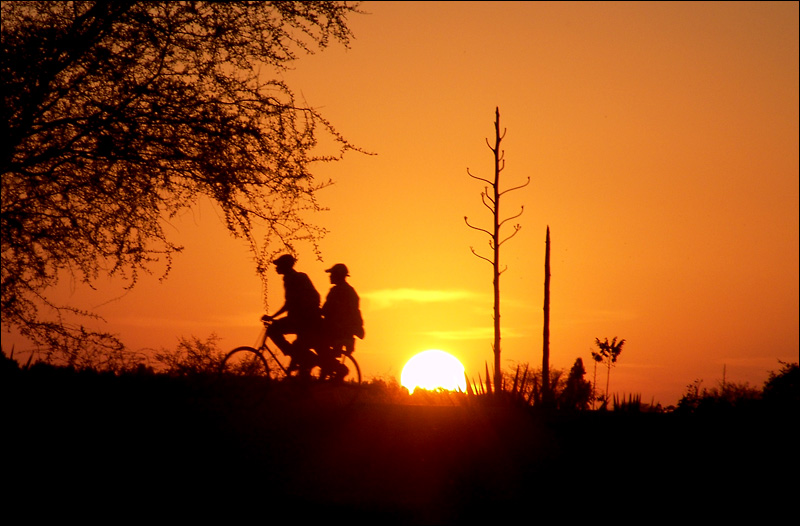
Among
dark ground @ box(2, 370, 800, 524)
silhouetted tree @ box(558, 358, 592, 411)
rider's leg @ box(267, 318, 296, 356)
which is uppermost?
rider's leg @ box(267, 318, 296, 356)

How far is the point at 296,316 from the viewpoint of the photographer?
12188 millimetres

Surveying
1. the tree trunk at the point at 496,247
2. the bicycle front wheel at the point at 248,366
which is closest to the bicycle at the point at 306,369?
the bicycle front wheel at the point at 248,366

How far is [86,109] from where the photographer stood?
38.9 feet

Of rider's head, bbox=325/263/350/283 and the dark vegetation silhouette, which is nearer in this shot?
the dark vegetation silhouette

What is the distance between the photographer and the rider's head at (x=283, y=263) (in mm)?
12078

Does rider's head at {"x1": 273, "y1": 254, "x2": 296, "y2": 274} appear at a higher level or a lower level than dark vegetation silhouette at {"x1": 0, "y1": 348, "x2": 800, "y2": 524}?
higher

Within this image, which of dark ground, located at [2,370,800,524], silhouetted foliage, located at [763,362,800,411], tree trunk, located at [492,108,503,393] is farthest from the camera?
tree trunk, located at [492,108,503,393]

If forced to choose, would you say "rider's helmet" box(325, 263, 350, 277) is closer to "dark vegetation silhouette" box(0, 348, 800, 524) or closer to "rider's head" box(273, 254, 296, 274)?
"rider's head" box(273, 254, 296, 274)

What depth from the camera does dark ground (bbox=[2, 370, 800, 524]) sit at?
7.42 metres

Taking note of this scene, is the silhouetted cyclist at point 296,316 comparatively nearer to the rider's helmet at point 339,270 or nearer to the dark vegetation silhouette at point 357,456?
the rider's helmet at point 339,270

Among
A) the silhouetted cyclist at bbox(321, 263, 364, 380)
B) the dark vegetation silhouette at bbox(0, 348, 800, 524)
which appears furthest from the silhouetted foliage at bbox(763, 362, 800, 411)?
the silhouetted cyclist at bbox(321, 263, 364, 380)

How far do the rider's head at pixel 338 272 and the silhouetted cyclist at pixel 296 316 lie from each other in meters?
0.37

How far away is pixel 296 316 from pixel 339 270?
90 cm

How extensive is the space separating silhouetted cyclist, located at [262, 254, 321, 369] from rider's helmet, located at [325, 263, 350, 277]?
1.36ft
